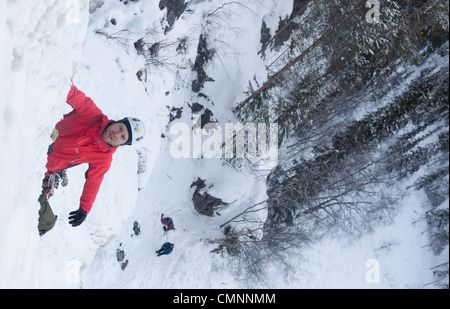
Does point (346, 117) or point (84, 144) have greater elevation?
point (346, 117)

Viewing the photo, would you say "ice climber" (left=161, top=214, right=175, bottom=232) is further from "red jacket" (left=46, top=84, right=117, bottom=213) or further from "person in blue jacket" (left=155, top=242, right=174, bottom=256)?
"red jacket" (left=46, top=84, right=117, bottom=213)

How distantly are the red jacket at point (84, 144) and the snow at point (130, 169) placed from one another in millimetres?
249

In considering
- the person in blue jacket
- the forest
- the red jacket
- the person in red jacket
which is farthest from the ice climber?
Result: the red jacket

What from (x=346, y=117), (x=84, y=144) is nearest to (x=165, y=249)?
(x=84, y=144)

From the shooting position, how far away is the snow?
2.29 metres

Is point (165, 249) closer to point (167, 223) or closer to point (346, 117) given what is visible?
point (167, 223)

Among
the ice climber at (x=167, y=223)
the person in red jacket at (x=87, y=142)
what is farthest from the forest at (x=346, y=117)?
the person in red jacket at (x=87, y=142)

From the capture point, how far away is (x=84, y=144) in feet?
12.4

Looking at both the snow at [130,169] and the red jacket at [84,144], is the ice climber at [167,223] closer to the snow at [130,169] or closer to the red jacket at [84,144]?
the snow at [130,169]

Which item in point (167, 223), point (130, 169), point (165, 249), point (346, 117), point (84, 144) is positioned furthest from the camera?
point (346, 117)

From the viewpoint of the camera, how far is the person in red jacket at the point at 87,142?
12.3 feet

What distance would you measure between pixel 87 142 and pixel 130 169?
9.95ft

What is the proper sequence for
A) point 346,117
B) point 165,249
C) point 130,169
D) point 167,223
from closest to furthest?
point 130,169 → point 165,249 → point 167,223 → point 346,117
